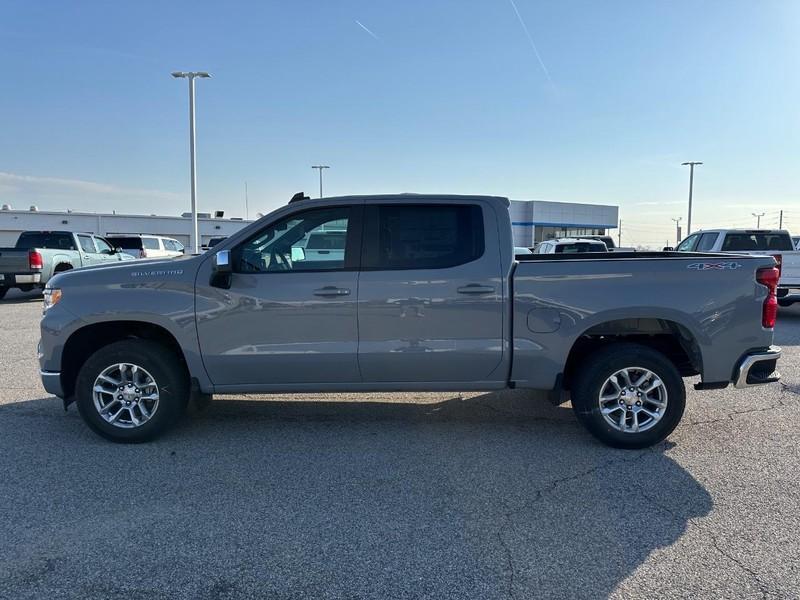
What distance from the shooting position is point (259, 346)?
4.67 metres

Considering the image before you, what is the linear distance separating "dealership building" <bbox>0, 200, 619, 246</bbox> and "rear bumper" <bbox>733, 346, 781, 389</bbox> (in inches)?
1194

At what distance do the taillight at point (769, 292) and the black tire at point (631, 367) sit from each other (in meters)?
0.82

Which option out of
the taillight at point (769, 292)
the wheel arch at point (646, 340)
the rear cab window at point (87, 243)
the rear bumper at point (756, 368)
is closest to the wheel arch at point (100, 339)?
the wheel arch at point (646, 340)

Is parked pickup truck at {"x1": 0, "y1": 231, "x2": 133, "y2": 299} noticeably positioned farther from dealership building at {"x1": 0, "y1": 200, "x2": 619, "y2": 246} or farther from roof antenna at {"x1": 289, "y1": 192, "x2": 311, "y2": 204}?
dealership building at {"x1": 0, "y1": 200, "x2": 619, "y2": 246}

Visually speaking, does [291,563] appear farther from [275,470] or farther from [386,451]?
[386,451]

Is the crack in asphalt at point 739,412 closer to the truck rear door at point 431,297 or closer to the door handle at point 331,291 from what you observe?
the truck rear door at point 431,297

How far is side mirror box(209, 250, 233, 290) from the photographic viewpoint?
4.54m

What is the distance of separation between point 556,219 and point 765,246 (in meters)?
47.2

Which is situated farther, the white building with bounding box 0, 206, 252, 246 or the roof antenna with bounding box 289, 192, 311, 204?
the white building with bounding box 0, 206, 252, 246

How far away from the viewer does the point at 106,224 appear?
46.8m

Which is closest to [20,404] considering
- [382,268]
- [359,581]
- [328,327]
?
[328,327]

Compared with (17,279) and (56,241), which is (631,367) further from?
(56,241)

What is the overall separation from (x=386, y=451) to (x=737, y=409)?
12.4ft

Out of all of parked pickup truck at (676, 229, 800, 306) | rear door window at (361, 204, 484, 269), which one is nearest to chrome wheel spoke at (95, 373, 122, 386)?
rear door window at (361, 204, 484, 269)
